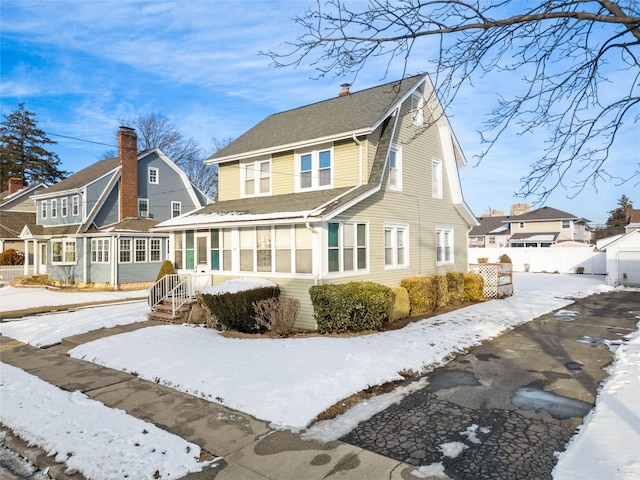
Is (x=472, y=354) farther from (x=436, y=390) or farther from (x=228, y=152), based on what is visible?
(x=228, y=152)

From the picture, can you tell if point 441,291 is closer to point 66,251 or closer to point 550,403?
point 550,403

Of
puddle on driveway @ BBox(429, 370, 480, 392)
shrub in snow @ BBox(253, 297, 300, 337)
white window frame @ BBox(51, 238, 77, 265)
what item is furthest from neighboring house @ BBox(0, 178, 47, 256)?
puddle on driveway @ BBox(429, 370, 480, 392)

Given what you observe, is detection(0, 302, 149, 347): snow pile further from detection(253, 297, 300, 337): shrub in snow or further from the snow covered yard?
detection(253, 297, 300, 337): shrub in snow

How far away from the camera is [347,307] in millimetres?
10422

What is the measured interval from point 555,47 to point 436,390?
5370mm

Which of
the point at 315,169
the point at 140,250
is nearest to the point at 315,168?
the point at 315,169

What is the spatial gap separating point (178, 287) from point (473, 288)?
467 inches

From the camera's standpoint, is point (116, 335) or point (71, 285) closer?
point (116, 335)

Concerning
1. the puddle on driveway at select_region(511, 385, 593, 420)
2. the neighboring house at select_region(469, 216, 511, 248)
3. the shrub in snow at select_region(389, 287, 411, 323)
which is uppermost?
the neighboring house at select_region(469, 216, 511, 248)

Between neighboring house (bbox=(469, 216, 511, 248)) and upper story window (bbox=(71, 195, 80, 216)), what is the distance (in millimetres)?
47032

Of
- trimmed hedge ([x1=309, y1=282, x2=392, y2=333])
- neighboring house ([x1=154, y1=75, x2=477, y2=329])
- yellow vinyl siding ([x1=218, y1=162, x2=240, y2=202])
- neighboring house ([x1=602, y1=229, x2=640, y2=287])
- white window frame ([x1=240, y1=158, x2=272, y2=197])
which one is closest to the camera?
trimmed hedge ([x1=309, y1=282, x2=392, y2=333])

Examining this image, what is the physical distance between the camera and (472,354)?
891 centimetres

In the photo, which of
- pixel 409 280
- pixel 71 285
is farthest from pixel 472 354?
pixel 71 285

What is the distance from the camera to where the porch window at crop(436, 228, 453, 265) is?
56.1ft
